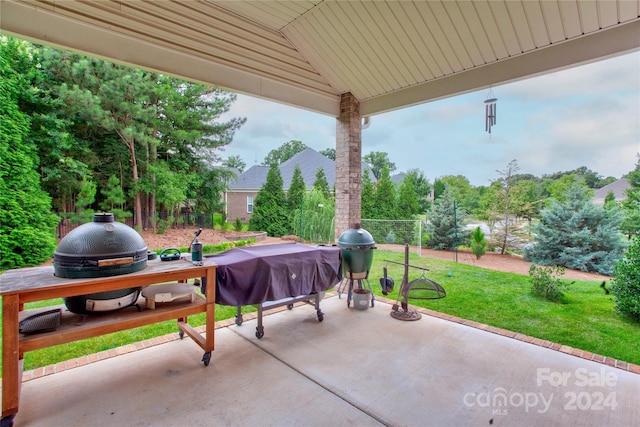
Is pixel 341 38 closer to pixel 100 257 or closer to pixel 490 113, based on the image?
pixel 490 113

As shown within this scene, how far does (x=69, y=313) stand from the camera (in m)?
2.39

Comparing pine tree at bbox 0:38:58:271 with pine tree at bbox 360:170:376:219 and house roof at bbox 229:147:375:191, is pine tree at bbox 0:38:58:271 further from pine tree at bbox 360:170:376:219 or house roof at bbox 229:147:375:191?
house roof at bbox 229:147:375:191

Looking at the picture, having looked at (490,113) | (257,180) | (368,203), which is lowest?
(368,203)

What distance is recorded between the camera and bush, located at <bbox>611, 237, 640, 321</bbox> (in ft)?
11.9

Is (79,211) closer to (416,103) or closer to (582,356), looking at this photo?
(416,103)

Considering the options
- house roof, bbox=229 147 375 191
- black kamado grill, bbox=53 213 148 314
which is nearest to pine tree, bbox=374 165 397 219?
house roof, bbox=229 147 375 191

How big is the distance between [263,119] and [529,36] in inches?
1053

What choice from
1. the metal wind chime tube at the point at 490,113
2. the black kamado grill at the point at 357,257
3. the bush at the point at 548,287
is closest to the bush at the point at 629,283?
the bush at the point at 548,287

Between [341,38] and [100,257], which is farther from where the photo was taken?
[341,38]

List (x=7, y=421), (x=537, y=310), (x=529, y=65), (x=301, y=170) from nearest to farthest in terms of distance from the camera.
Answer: (x=7, y=421)
(x=529, y=65)
(x=537, y=310)
(x=301, y=170)

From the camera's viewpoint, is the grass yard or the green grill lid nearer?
the grass yard

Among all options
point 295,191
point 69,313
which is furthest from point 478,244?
point 69,313

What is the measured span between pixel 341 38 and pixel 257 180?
12973 millimetres

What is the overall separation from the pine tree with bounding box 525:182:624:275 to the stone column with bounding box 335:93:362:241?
5.45m
